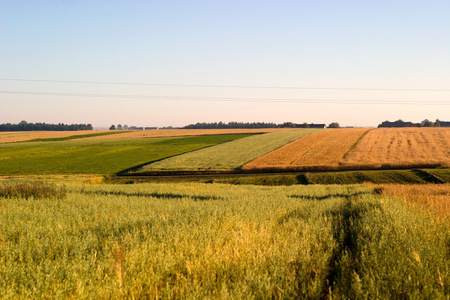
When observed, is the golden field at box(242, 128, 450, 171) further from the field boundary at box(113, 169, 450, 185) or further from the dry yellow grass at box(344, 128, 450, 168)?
the field boundary at box(113, 169, 450, 185)

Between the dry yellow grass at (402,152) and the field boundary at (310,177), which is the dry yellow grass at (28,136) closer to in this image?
the field boundary at (310,177)

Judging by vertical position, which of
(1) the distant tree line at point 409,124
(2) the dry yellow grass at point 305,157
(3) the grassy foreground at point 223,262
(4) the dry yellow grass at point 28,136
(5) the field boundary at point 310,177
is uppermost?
(1) the distant tree line at point 409,124

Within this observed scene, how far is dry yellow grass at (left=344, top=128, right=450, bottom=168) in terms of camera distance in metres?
38.7

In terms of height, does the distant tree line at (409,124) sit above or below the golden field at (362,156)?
above

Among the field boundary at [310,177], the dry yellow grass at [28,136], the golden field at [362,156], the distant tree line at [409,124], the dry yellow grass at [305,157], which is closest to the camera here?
the field boundary at [310,177]

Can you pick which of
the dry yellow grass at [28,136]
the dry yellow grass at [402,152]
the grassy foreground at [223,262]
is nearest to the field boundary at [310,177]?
the dry yellow grass at [402,152]

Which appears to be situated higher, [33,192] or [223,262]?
[223,262]

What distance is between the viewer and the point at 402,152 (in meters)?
45.5

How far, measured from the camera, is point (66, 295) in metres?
4.34

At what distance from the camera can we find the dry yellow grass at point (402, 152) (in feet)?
127

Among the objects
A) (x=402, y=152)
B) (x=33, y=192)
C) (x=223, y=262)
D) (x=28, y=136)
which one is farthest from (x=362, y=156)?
(x=28, y=136)

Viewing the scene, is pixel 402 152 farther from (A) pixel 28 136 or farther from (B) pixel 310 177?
(A) pixel 28 136

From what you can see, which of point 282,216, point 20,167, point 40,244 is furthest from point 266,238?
point 20,167

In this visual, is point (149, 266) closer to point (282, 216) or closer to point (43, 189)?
point (282, 216)
